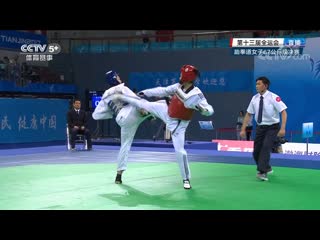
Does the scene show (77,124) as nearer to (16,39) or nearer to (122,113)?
(16,39)

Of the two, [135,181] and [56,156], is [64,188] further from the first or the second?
[56,156]

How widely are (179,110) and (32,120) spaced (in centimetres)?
1212

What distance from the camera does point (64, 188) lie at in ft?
23.9

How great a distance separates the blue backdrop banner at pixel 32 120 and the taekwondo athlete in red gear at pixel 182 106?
11141mm

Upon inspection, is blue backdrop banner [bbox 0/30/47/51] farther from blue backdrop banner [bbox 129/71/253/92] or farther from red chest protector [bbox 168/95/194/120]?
red chest protector [bbox 168/95/194/120]

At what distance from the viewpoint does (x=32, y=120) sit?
59.6ft

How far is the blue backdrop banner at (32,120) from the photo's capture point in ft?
56.4

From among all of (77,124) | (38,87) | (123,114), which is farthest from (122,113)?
(38,87)

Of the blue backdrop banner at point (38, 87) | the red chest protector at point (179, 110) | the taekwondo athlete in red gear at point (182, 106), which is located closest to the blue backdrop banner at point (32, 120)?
the blue backdrop banner at point (38, 87)

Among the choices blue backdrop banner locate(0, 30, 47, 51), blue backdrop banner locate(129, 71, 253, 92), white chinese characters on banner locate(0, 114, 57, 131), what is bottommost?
white chinese characters on banner locate(0, 114, 57, 131)

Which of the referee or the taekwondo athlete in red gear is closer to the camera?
the taekwondo athlete in red gear

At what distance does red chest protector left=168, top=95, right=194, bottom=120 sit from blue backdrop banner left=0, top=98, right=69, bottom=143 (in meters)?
11.4

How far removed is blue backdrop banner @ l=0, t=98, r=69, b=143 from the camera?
17.2 meters

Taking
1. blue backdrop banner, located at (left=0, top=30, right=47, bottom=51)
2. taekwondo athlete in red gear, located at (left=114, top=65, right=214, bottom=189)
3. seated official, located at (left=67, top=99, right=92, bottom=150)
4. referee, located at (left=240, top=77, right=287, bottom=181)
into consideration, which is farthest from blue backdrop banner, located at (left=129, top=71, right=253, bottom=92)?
taekwondo athlete in red gear, located at (left=114, top=65, right=214, bottom=189)
